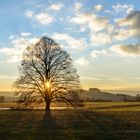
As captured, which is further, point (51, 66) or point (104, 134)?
point (51, 66)

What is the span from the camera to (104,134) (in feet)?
81.8

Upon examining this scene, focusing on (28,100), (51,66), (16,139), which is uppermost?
(51,66)

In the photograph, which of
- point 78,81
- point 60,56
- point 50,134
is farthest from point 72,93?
point 50,134

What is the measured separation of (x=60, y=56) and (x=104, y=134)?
149ft

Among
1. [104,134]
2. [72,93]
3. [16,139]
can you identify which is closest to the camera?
[16,139]

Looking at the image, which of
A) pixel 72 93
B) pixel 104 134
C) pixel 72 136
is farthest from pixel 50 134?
pixel 72 93

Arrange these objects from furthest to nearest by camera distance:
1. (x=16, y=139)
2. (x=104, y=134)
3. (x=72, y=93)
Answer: (x=72, y=93)
(x=104, y=134)
(x=16, y=139)

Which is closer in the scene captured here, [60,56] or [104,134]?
[104,134]

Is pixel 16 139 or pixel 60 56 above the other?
pixel 60 56

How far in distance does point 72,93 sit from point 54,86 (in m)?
3.64

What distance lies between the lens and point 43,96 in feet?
232

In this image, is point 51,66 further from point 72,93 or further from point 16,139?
Result: point 16,139

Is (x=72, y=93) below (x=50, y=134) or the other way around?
the other way around

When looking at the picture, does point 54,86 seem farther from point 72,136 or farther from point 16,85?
point 72,136
